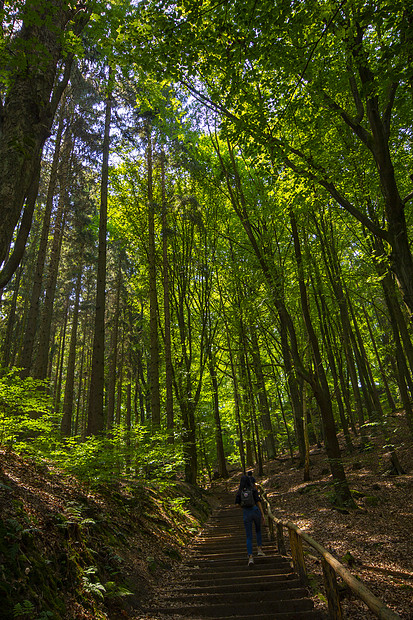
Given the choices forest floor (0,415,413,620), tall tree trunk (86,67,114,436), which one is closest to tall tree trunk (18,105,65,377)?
tall tree trunk (86,67,114,436)

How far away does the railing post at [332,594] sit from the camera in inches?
136

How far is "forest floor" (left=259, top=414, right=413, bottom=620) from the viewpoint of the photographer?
15.5ft

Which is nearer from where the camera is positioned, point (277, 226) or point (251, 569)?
point (251, 569)

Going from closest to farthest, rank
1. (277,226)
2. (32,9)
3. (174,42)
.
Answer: (32,9) → (174,42) → (277,226)

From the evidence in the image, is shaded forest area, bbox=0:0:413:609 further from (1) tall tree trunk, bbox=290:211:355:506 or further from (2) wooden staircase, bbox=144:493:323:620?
(2) wooden staircase, bbox=144:493:323:620

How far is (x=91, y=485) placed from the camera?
6.59 m

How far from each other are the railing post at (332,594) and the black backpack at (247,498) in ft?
12.2

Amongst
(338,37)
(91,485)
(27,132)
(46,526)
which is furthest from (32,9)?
Answer: (91,485)

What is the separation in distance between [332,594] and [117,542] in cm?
356

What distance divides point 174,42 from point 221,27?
980 millimetres

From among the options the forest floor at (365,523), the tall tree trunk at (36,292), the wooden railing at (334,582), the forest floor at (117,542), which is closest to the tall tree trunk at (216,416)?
the forest floor at (365,523)

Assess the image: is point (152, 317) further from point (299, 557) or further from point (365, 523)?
point (299, 557)

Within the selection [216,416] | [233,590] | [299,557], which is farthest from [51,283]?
[299,557]

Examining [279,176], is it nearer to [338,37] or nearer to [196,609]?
[338,37]
